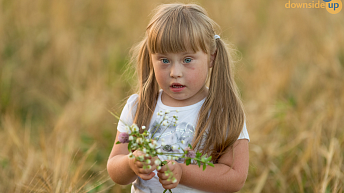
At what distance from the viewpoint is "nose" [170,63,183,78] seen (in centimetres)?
160

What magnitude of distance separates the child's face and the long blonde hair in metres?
0.03

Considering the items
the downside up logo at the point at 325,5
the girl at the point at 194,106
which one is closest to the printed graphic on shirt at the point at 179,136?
the girl at the point at 194,106

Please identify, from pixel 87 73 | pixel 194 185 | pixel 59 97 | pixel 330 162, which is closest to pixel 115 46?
pixel 87 73

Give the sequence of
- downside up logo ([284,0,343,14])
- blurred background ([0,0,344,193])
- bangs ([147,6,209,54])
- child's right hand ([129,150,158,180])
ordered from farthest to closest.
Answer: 1. downside up logo ([284,0,343,14])
2. blurred background ([0,0,344,193])
3. bangs ([147,6,209,54])
4. child's right hand ([129,150,158,180])

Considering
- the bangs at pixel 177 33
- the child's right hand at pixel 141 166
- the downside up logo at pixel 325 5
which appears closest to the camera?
the child's right hand at pixel 141 166

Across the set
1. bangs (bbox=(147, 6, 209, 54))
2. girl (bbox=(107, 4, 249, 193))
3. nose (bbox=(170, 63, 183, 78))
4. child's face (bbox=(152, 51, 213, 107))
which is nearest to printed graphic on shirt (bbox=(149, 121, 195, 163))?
girl (bbox=(107, 4, 249, 193))

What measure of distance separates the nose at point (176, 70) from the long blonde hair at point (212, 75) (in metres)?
0.07

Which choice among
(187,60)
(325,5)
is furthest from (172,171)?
(325,5)

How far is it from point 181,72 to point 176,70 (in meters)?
0.03

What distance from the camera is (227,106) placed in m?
1.69

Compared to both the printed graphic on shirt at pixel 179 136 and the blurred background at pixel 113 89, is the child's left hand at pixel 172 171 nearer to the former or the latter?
the printed graphic on shirt at pixel 179 136

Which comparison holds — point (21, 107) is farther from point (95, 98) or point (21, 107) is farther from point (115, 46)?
point (115, 46)

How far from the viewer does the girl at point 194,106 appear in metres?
1.58

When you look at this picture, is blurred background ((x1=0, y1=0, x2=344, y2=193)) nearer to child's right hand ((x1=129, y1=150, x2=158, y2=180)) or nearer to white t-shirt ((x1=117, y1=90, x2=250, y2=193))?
white t-shirt ((x1=117, y1=90, x2=250, y2=193))
